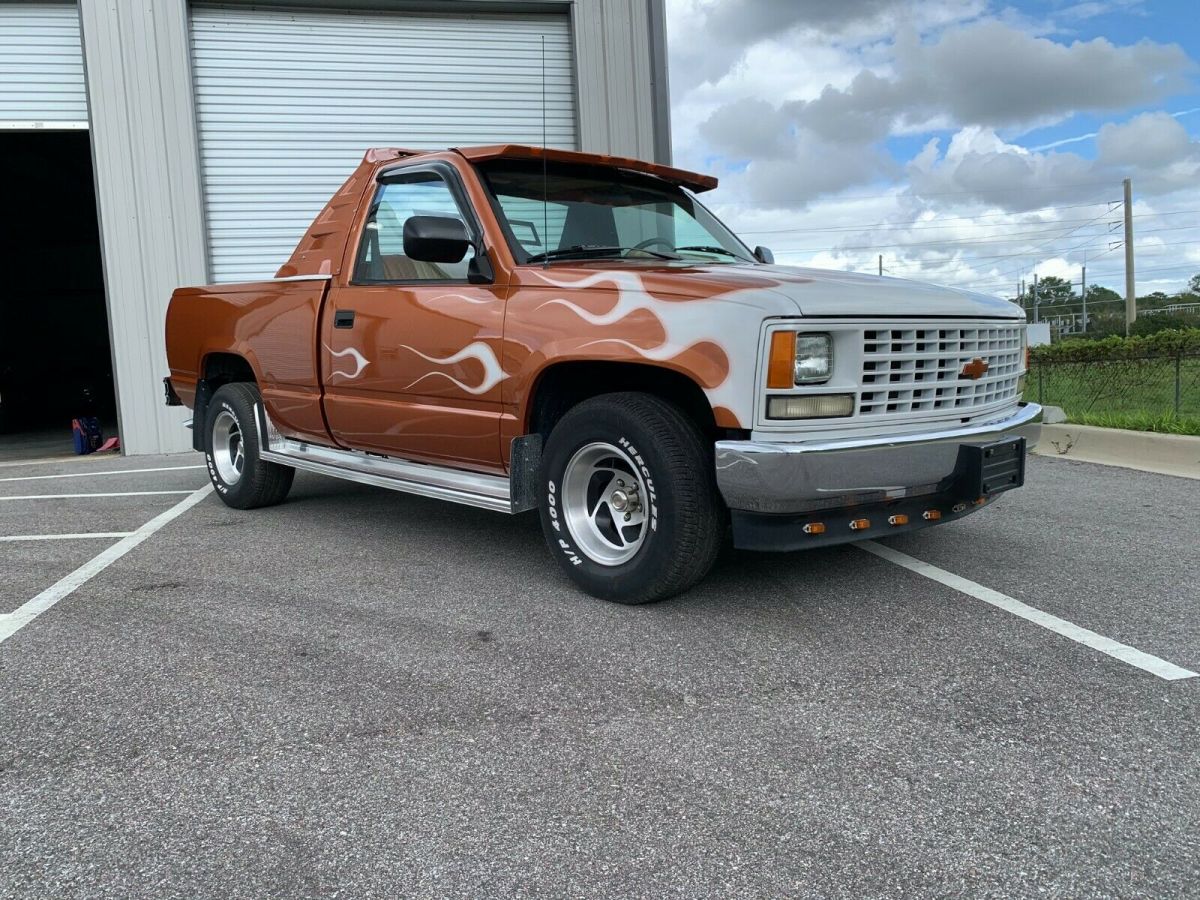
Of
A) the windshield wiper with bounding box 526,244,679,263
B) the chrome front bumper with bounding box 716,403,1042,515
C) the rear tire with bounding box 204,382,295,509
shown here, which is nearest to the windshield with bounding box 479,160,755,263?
the windshield wiper with bounding box 526,244,679,263

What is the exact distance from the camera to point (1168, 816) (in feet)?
7.06

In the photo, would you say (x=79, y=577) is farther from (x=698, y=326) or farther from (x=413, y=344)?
(x=698, y=326)

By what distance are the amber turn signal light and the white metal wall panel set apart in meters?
9.58

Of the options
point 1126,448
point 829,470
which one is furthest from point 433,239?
point 1126,448

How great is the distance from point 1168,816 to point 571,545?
2359 millimetres

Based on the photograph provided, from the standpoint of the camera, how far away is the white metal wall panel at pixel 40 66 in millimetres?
9859

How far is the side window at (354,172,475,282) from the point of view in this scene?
179 inches

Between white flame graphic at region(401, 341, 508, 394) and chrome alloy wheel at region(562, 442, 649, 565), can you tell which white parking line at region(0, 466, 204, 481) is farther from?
chrome alloy wheel at region(562, 442, 649, 565)

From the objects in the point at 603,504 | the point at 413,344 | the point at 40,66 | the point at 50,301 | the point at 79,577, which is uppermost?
the point at 40,66

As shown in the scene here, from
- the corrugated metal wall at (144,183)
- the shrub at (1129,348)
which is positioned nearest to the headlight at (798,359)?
the shrub at (1129,348)

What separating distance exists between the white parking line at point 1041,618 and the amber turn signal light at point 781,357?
138 cm

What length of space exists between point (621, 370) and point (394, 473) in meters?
1.51

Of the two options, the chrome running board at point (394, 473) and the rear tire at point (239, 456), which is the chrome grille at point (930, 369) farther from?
the rear tire at point (239, 456)

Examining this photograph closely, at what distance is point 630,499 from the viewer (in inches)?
151
